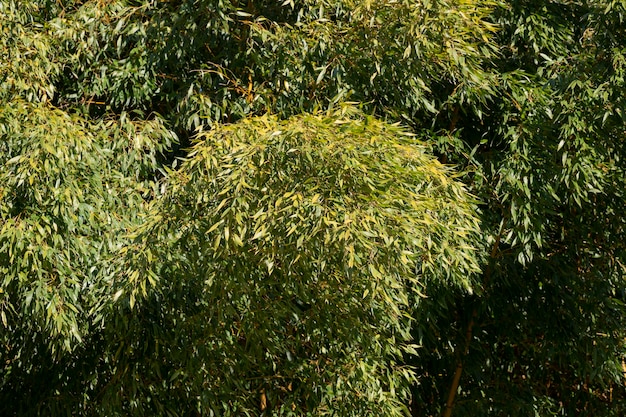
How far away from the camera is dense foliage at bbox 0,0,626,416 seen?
3414 millimetres

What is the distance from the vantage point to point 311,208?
10.7 feet

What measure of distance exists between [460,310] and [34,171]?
210cm

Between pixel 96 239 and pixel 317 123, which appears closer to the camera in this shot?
pixel 317 123

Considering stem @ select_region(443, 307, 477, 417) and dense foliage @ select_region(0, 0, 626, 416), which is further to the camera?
stem @ select_region(443, 307, 477, 417)

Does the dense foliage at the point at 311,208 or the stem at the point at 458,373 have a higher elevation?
the dense foliage at the point at 311,208

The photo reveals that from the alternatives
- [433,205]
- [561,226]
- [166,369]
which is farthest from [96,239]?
[561,226]

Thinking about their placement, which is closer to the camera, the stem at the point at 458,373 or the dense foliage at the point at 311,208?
the dense foliage at the point at 311,208

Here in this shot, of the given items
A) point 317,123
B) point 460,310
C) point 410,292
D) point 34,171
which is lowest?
point 460,310

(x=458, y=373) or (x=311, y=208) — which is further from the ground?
(x=311, y=208)

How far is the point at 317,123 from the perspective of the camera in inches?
134

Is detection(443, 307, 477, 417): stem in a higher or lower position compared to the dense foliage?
lower

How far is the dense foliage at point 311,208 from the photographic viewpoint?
3414mm

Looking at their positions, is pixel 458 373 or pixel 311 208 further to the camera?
pixel 458 373

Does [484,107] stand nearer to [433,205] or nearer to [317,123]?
[433,205]
